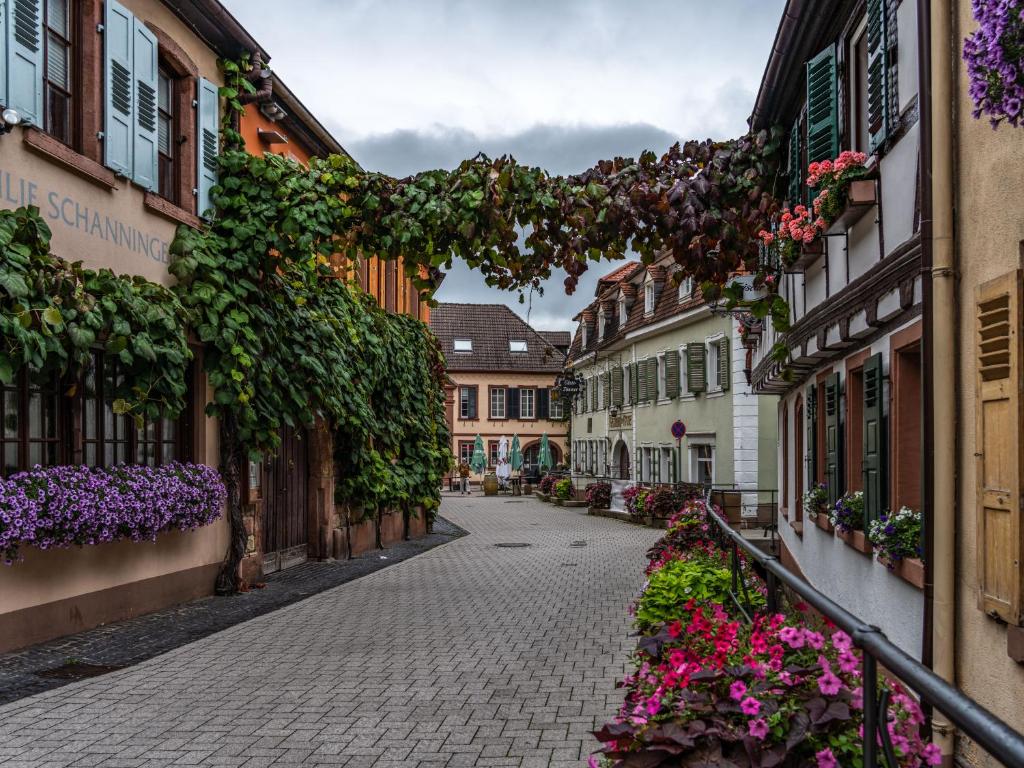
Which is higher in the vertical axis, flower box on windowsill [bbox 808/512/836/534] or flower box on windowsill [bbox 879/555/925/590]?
flower box on windowsill [bbox 879/555/925/590]

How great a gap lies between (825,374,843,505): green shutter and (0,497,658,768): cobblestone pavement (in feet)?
7.39

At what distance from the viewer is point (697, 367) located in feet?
90.9

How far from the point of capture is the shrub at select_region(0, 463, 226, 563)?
750cm

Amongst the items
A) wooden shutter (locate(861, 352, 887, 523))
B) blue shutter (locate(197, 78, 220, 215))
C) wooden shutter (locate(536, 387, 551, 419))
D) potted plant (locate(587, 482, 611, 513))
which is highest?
blue shutter (locate(197, 78, 220, 215))

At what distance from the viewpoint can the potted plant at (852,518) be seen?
7.65 m

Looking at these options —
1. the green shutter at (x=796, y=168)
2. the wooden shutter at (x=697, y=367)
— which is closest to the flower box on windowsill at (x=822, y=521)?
the green shutter at (x=796, y=168)

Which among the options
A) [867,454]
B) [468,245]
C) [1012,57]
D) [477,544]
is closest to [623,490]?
[477,544]

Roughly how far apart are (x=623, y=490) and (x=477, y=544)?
10184 mm

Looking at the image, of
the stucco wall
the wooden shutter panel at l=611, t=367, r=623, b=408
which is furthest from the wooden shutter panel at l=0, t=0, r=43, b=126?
the wooden shutter panel at l=611, t=367, r=623, b=408

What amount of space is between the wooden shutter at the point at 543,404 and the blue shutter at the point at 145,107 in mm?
47804

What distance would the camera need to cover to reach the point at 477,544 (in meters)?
20.0

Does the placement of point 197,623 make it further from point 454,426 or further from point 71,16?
point 454,426

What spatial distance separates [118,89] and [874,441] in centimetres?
725

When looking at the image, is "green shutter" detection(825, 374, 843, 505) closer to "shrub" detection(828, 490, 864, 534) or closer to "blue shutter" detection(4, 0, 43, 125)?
"shrub" detection(828, 490, 864, 534)
